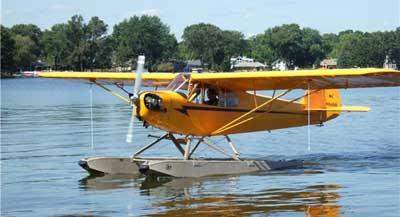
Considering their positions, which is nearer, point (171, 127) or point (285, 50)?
point (171, 127)

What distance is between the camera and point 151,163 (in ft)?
44.6

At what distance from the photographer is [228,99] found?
14914 mm

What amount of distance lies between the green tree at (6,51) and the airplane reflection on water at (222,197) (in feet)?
346

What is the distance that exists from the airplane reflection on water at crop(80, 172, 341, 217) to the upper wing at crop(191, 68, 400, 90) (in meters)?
1.78

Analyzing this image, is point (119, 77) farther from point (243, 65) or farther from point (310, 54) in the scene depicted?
point (310, 54)

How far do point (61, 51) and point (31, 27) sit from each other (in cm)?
3156

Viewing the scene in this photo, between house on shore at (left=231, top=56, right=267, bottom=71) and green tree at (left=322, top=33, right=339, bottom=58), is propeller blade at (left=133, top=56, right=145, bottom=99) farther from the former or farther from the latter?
green tree at (left=322, top=33, right=339, bottom=58)

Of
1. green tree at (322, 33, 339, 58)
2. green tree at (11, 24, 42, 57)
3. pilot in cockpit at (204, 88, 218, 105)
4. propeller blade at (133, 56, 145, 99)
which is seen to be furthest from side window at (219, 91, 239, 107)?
green tree at (322, 33, 339, 58)

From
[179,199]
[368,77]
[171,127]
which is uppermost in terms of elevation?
[368,77]

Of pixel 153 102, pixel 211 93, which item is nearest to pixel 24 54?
pixel 211 93

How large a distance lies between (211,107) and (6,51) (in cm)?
10650

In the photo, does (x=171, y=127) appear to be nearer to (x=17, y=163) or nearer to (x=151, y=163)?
(x=151, y=163)

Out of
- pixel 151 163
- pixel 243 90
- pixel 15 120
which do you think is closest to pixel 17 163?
pixel 151 163

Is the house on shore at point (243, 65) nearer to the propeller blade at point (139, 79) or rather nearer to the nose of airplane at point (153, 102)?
the propeller blade at point (139, 79)
